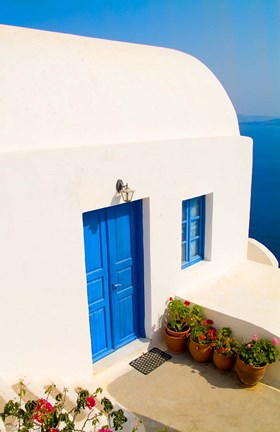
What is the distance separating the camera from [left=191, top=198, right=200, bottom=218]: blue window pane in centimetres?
780

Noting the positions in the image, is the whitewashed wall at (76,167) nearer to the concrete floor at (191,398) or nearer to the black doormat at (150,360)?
the black doormat at (150,360)

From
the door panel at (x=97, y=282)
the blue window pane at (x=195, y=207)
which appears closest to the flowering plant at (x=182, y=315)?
the door panel at (x=97, y=282)

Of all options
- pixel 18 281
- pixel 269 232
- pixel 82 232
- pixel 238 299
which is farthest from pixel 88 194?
pixel 269 232

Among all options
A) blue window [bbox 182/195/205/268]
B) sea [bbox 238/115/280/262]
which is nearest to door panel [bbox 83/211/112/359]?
blue window [bbox 182/195/205/268]

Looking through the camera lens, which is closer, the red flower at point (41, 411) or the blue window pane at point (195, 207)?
the red flower at point (41, 411)

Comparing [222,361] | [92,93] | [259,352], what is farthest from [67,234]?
[259,352]

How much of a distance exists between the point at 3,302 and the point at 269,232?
32.0 metres

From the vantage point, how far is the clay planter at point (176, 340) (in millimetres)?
6680

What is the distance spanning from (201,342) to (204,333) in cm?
19

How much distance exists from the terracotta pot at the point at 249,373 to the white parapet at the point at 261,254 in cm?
529

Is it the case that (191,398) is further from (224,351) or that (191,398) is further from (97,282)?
(97,282)

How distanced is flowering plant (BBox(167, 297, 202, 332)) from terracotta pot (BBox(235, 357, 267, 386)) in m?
1.12

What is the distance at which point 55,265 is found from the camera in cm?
512

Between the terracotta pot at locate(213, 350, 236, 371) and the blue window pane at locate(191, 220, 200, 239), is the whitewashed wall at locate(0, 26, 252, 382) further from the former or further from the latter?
the terracotta pot at locate(213, 350, 236, 371)
